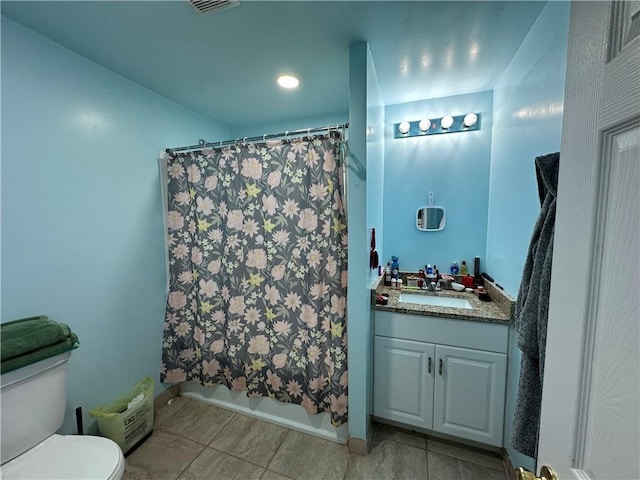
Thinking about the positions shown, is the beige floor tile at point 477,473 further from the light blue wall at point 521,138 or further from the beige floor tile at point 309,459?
the beige floor tile at point 309,459

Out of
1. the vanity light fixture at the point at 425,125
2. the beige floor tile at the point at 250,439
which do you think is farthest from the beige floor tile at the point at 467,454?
the vanity light fixture at the point at 425,125

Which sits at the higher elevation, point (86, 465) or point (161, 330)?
point (161, 330)

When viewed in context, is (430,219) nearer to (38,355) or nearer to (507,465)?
(507,465)

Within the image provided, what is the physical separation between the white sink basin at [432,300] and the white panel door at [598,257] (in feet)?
4.33

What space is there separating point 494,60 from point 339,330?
1914mm

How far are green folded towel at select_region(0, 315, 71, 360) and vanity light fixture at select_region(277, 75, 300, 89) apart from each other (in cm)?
190

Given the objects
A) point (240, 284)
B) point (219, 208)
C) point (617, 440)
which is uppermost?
point (219, 208)

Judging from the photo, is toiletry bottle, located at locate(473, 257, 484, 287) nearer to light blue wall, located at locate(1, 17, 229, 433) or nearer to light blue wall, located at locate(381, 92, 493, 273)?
light blue wall, located at locate(381, 92, 493, 273)

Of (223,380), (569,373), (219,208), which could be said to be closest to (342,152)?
(219,208)

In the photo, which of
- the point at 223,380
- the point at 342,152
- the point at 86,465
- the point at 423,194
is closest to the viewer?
the point at 86,465

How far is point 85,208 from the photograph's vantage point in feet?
4.94

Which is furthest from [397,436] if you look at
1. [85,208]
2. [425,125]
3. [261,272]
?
[85,208]

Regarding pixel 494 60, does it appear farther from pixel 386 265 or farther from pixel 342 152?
pixel 386 265

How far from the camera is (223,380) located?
6.21 ft
